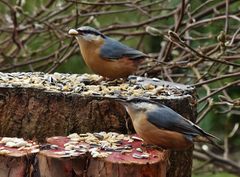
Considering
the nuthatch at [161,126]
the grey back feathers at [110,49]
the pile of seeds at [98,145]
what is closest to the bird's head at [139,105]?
the nuthatch at [161,126]

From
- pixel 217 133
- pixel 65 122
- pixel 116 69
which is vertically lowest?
pixel 217 133

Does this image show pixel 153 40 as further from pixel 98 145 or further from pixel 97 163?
pixel 97 163

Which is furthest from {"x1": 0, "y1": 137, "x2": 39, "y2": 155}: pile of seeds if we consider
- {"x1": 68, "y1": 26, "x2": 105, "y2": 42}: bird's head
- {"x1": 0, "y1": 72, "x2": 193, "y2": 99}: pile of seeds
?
{"x1": 68, "y1": 26, "x2": 105, "y2": 42}: bird's head

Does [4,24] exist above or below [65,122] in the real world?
above

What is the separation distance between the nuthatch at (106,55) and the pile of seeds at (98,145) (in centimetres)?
57

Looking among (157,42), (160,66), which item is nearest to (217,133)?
(157,42)

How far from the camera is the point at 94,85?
3631 millimetres

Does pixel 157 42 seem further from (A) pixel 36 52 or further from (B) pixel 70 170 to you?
(B) pixel 70 170

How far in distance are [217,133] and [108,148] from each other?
2981 millimetres

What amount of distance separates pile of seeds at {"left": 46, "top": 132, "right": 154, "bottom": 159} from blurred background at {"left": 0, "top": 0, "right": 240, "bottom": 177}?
1.10 meters

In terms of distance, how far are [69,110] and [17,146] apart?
0.45 meters

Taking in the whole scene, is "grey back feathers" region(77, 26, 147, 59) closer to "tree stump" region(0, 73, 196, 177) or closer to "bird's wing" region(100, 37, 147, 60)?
"bird's wing" region(100, 37, 147, 60)

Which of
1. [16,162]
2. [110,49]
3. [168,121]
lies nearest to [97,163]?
[16,162]

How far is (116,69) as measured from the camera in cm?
366
